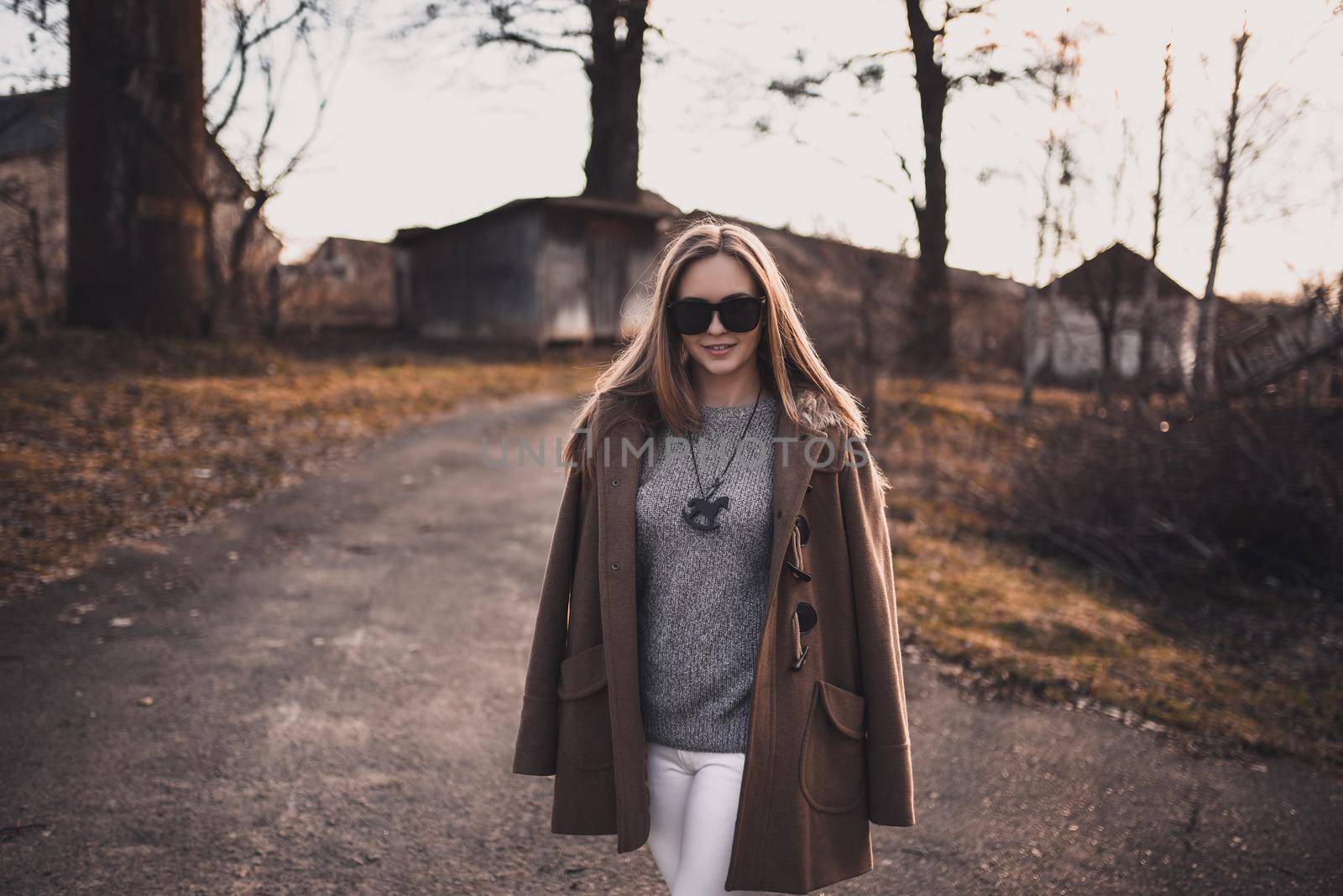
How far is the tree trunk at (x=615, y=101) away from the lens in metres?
17.9

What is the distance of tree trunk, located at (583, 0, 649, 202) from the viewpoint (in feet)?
58.6

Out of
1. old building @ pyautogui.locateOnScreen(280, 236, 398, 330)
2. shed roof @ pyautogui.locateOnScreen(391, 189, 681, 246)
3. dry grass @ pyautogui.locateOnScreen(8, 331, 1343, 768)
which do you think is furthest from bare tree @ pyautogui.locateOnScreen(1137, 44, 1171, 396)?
old building @ pyautogui.locateOnScreen(280, 236, 398, 330)

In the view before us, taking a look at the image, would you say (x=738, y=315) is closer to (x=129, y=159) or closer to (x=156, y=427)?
(x=156, y=427)

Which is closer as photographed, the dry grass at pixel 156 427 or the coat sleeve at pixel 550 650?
the coat sleeve at pixel 550 650

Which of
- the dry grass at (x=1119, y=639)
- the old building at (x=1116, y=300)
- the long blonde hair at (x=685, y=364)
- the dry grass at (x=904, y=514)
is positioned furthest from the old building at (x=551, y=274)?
the long blonde hair at (x=685, y=364)

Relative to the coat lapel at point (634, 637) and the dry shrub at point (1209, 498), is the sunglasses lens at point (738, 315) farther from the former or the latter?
the dry shrub at point (1209, 498)

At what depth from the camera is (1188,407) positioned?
701 cm

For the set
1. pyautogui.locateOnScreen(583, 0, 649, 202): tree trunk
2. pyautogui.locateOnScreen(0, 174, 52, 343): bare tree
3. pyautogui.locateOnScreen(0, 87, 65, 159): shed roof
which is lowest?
pyautogui.locateOnScreen(0, 174, 52, 343): bare tree

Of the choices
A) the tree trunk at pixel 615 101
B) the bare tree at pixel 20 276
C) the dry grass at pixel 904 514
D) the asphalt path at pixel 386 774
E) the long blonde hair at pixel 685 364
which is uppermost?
the tree trunk at pixel 615 101

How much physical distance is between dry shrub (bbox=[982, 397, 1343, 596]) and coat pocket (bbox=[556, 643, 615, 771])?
581 cm

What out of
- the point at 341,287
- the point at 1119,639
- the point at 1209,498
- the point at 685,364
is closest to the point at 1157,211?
the point at 1209,498

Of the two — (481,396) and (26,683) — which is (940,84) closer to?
(481,396)

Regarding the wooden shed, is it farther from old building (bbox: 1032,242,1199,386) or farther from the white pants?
the white pants

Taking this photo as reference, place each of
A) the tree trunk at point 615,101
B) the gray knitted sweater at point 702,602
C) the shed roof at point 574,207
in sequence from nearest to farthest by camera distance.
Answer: the gray knitted sweater at point 702,602 → the tree trunk at point 615,101 → the shed roof at point 574,207
